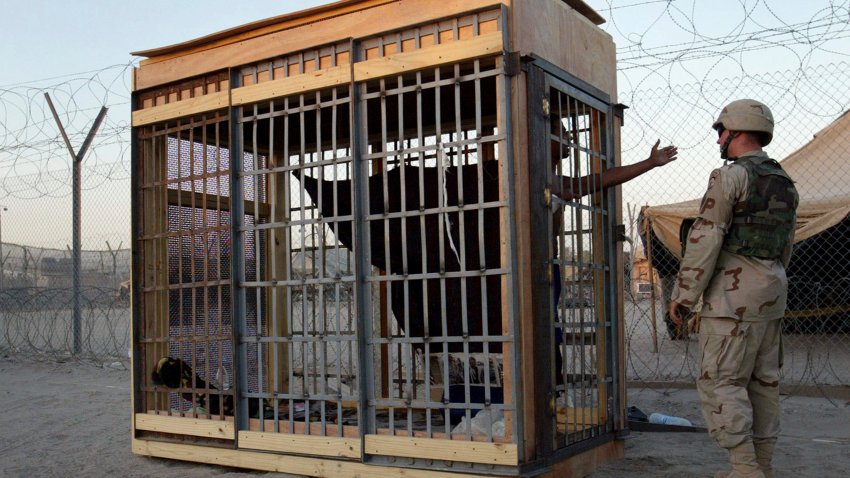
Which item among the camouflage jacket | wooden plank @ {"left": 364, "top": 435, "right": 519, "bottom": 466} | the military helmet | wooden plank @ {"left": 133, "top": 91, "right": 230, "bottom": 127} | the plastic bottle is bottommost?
the plastic bottle

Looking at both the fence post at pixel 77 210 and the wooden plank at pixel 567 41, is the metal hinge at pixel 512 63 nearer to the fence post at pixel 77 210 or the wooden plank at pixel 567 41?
the wooden plank at pixel 567 41

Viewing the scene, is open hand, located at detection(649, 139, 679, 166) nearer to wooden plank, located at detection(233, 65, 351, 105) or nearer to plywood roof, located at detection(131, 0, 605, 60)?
plywood roof, located at detection(131, 0, 605, 60)

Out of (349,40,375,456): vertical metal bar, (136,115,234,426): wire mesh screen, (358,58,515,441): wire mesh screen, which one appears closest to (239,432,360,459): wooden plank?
(349,40,375,456): vertical metal bar

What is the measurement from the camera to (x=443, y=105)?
532cm

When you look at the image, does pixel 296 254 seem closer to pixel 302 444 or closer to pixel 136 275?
pixel 136 275

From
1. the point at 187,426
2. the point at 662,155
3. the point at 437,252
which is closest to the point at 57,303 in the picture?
the point at 187,426

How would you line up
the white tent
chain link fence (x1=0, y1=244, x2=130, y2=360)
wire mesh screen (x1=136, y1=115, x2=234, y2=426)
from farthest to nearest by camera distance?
chain link fence (x1=0, y1=244, x2=130, y2=360) → the white tent → wire mesh screen (x1=136, y1=115, x2=234, y2=426)

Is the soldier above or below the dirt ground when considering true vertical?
above

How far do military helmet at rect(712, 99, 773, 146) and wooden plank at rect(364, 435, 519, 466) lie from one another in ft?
6.33

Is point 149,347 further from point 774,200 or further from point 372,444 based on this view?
point 774,200

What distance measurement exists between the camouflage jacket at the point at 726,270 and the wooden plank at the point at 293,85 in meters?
2.06

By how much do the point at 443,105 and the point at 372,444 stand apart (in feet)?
7.41

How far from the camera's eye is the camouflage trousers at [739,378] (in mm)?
3807

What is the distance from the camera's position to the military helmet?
3.96 meters
